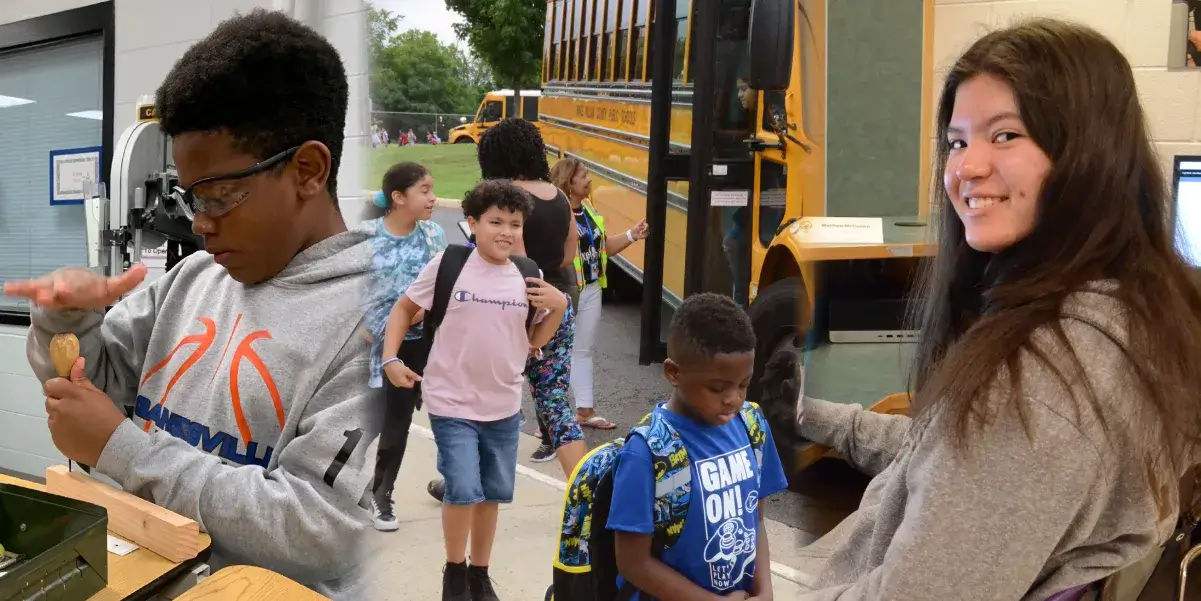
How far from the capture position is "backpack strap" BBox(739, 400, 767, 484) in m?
1.39

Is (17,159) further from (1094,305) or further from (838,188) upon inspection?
(1094,305)

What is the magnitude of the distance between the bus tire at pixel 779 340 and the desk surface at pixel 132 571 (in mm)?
922

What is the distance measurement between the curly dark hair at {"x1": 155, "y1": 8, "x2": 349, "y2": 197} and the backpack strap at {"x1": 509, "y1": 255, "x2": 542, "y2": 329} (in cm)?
38

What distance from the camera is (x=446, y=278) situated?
4.92ft

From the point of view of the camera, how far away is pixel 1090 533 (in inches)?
31.7

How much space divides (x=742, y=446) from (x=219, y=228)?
857 millimetres

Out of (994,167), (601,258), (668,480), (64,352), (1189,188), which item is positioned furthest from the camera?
(1189,188)

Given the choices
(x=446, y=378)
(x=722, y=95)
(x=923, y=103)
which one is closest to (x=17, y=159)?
(x=446, y=378)

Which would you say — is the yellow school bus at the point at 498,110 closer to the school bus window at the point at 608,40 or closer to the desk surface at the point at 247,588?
the school bus window at the point at 608,40

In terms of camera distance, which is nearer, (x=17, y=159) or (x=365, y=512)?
(x=365, y=512)

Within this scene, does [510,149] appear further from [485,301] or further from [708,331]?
[708,331]

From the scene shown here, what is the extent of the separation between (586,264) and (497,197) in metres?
0.21

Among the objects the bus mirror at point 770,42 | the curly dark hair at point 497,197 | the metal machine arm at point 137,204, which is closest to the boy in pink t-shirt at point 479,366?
the curly dark hair at point 497,197

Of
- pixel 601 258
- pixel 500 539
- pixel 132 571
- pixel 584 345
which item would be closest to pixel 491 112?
pixel 601 258
